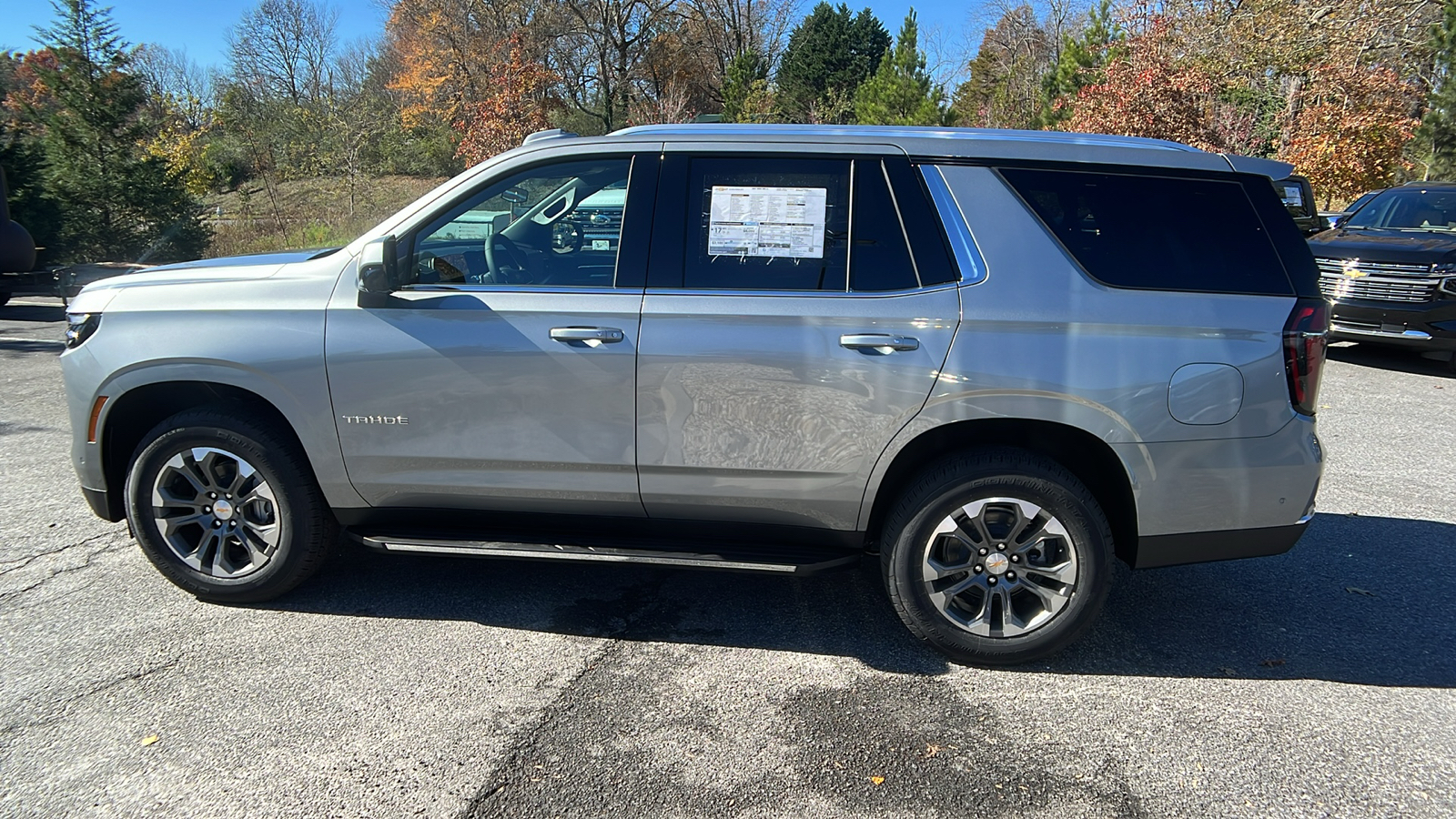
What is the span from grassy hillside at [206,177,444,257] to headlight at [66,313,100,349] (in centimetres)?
1088

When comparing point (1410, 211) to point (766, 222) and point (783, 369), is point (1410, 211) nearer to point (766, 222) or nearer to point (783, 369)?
point (766, 222)

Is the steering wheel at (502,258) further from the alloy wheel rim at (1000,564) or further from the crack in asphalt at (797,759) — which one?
Answer: the alloy wheel rim at (1000,564)

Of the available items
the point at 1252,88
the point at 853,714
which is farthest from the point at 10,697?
the point at 1252,88

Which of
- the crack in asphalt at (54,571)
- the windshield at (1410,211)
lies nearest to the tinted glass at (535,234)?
the crack in asphalt at (54,571)

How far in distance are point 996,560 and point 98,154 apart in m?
17.6

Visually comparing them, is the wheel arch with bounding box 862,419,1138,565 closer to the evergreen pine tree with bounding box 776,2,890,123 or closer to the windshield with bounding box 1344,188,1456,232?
the windshield with bounding box 1344,188,1456,232

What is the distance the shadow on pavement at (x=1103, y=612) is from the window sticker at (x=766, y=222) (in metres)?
1.56

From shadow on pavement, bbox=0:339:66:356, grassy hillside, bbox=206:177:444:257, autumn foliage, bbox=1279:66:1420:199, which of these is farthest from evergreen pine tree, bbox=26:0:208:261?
autumn foliage, bbox=1279:66:1420:199

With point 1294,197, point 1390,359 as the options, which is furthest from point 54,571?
point 1390,359

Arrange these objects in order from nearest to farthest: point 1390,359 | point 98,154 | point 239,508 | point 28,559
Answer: point 239,508 → point 28,559 → point 1390,359 → point 98,154

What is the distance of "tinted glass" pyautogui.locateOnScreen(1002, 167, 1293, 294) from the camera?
3.34m

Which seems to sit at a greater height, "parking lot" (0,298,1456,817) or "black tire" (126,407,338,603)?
"black tire" (126,407,338,603)

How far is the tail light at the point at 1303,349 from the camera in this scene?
3.28 meters

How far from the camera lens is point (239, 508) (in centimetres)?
378
